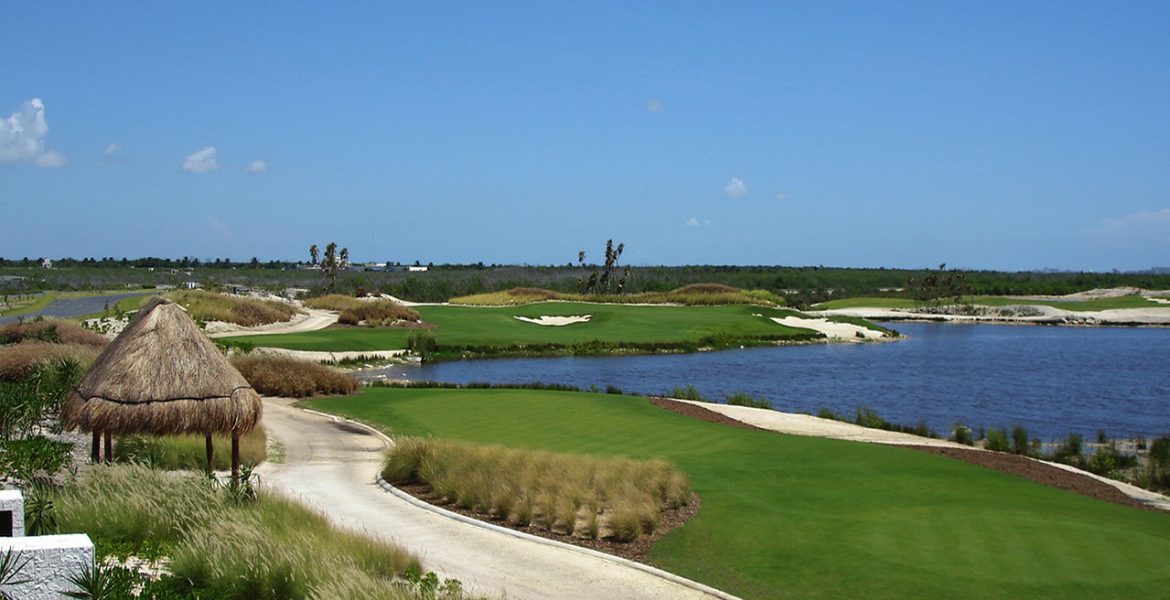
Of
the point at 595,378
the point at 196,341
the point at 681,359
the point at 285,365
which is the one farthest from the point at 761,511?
the point at 681,359

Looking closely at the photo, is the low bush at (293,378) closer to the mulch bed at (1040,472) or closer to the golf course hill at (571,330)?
the golf course hill at (571,330)

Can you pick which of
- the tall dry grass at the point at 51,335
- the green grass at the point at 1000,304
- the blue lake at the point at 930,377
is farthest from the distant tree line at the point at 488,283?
the tall dry grass at the point at 51,335

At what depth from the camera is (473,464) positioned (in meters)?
16.5

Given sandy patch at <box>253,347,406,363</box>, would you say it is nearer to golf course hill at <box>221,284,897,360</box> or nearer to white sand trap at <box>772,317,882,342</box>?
golf course hill at <box>221,284,897,360</box>

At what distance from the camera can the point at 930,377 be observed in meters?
43.0

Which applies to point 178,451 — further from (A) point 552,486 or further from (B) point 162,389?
(A) point 552,486

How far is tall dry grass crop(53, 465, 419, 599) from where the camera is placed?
32.7 feet

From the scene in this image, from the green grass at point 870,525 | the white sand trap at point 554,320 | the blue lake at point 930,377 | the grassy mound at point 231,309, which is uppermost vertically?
the grassy mound at point 231,309

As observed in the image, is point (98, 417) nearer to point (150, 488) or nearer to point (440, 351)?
point (150, 488)

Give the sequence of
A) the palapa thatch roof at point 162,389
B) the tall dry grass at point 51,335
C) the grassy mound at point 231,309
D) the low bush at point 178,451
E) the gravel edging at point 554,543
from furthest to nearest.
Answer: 1. the grassy mound at point 231,309
2. the tall dry grass at point 51,335
3. the low bush at point 178,451
4. the palapa thatch roof at point 162,389
5. the gravel edging at point 554,543

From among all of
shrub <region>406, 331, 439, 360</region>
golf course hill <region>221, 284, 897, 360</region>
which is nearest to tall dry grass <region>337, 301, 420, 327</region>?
golf course hill <region>221, 284, 897, 360</region>

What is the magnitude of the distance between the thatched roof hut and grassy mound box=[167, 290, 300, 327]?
1423 inches

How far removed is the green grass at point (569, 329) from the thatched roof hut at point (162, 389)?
29.4 meters

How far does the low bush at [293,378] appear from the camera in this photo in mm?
28500
